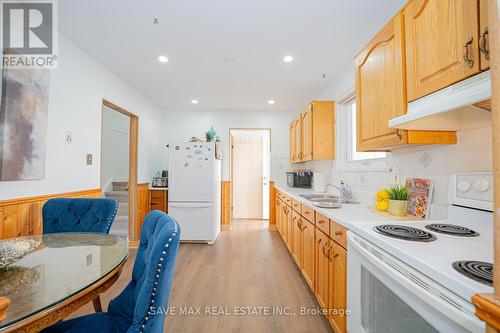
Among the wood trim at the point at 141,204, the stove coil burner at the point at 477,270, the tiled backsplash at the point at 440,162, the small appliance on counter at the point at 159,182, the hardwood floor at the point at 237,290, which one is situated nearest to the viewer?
the stove coil burner at the point at 477,270

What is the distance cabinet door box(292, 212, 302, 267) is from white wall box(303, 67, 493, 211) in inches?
26.7

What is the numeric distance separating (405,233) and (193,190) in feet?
9.70

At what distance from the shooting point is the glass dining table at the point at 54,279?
2.12ft

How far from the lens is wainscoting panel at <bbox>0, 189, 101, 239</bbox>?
1525 millimetres

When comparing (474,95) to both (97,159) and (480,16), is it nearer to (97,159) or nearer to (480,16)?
(480,16)

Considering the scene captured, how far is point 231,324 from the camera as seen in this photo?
5.37 ft

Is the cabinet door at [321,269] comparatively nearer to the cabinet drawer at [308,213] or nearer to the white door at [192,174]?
Answer: the cabinet drawer at [308,213]

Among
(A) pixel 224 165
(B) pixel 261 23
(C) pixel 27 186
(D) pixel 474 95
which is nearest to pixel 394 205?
(D) pixel 474 95

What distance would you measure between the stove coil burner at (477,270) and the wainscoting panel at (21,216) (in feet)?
8.18

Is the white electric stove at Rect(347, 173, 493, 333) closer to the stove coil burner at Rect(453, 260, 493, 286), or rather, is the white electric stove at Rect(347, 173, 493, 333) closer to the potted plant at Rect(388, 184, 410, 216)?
the stove coil burner at Rect(453, 260, 493, 286)

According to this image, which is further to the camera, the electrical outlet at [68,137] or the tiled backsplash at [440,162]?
the electrical outlet at [68,137]

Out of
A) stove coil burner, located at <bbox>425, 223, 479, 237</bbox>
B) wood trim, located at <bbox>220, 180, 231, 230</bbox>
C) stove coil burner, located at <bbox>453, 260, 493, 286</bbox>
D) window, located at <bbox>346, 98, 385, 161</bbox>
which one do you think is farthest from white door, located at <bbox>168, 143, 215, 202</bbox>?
stove coil burner, located at <bbox>453, 260, 493, 286</bbox>

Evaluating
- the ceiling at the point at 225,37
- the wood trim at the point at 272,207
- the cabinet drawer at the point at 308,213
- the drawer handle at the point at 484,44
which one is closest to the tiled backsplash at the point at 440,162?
the drawer handle at the point at 484,44

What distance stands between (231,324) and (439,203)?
5.42 feet
